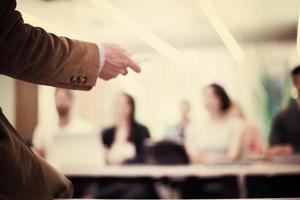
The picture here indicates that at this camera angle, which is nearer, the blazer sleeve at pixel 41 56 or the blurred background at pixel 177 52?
the blazer sleeve at pixel 41 56

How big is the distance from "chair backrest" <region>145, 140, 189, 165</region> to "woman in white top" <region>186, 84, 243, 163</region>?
27 millimetres

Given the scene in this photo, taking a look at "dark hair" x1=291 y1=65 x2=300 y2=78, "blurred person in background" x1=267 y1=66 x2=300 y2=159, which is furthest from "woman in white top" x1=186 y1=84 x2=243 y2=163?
"dark hair" x1=291 y1=65 x2=300 y2=78

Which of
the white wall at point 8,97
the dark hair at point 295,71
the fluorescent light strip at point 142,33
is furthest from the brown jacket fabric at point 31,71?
the dark hair at point 295,71

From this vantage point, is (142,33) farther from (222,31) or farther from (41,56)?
(41,56)

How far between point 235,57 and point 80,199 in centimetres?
72

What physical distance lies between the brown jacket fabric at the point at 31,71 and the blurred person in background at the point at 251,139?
58 cm

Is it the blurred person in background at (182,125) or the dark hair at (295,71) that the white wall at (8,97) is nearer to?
the blurred person in background at (182,125)

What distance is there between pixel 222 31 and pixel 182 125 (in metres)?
0.34

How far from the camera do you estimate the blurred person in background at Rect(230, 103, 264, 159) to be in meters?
1.21

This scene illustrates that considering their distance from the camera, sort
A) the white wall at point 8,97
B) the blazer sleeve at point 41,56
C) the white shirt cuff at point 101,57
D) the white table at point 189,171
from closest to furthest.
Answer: the blazer sleeve at point 41,56 → the white shirt cuff at point 101,57 → the white table at point 189,171 → the white wall at point 8,97

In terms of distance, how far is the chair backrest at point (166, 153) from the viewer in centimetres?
126

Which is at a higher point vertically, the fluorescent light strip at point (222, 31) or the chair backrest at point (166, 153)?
the fluorescent light strip at point (222, 31)

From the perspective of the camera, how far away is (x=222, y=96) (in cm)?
125

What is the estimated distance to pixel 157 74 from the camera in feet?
4.17
